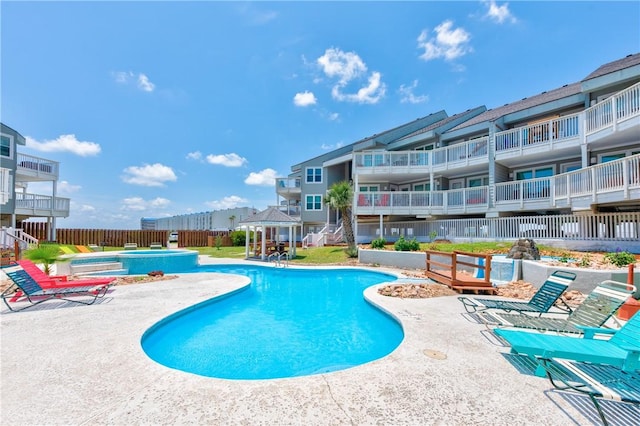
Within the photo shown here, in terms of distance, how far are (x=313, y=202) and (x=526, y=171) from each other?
58.9 feet

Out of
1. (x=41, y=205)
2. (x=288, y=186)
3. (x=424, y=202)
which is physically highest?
(x=288, y=186)

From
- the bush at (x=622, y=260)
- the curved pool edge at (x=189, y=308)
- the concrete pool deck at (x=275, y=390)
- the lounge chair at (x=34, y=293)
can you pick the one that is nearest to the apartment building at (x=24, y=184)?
the lounge chair at (x=34, y=293)

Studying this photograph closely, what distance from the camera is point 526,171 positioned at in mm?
18031

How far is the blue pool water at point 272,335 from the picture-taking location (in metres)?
4.79

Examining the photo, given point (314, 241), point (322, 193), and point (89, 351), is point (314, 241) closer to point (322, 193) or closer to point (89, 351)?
point (322, 193)

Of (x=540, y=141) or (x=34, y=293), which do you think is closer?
(x=34, y=293)

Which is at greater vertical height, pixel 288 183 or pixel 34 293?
pixel 288 183

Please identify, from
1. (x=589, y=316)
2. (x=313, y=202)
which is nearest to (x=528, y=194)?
(x=589, y=316)

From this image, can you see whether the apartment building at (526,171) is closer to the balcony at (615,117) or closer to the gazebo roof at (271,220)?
the balcony at (615,117)

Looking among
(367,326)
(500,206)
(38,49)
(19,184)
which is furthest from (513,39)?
(19,184)

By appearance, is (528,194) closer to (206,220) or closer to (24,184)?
(24,184)

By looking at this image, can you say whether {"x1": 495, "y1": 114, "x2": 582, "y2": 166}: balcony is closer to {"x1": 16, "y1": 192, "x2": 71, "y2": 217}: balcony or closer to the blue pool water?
the blue pool water

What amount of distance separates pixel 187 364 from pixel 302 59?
1613cm

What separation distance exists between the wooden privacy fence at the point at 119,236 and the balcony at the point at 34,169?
4.01m
